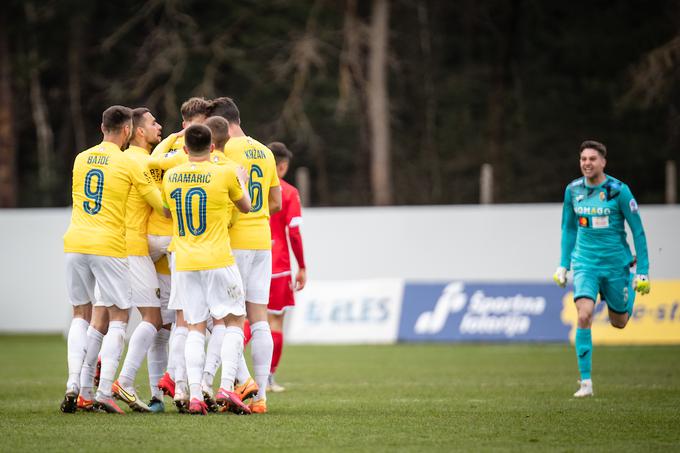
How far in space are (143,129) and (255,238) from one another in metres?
1.36

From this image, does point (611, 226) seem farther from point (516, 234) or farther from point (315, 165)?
point (315, 165)

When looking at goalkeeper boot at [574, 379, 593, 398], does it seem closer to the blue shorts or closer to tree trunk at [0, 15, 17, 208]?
the blue shorts

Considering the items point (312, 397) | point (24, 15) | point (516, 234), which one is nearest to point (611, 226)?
point (312, 397)

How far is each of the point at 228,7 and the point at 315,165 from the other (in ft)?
20.4

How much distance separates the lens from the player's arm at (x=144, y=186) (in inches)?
344

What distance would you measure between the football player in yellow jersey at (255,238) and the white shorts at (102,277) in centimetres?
93

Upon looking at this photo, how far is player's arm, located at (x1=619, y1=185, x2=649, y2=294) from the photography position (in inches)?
410

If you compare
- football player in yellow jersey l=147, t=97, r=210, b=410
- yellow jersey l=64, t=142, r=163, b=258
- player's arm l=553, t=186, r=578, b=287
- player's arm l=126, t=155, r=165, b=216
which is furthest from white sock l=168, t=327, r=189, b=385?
player's arm l=553, t=186, r=578, b=287

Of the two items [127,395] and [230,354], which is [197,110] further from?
[127,395]

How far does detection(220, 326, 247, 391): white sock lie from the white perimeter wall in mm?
10177

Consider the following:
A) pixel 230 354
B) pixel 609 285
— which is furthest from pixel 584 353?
pixel 230 354

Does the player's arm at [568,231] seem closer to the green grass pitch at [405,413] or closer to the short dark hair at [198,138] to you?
the green grass pitch at [405,413]

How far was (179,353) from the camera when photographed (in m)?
8.80

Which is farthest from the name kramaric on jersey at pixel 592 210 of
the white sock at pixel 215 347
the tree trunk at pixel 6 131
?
the tree trunk at pixel 6 131
